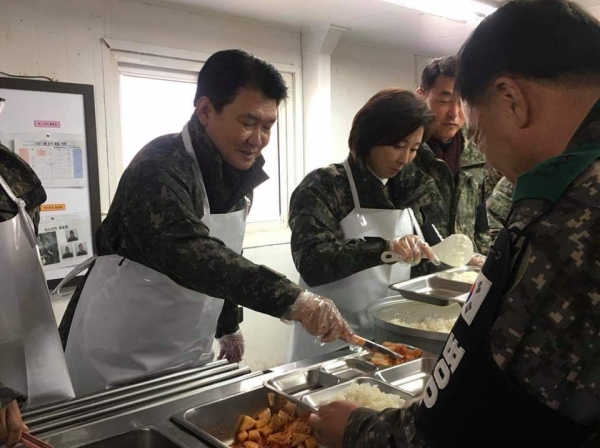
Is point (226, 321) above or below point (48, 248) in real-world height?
below

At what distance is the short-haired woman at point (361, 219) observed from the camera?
2.04 m

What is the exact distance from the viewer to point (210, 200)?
187 centimetres

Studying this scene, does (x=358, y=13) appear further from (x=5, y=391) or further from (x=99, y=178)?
(x=5, y=391)

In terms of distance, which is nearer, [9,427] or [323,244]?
[9,427]

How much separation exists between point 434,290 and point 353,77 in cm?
296

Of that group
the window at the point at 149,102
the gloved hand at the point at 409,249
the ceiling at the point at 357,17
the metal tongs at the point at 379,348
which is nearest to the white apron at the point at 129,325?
the metal tongs at the point at 379,348

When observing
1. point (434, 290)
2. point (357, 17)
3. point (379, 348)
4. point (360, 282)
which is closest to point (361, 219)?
point (360, 282)

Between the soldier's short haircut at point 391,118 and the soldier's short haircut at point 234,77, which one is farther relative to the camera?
the soldier's short haircut at point 391,118

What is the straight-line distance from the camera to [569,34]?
0.77 m

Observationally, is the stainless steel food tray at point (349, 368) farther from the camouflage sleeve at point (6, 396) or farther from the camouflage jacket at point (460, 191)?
the camouflage jacket at point (460, 191)

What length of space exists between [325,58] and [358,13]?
54cm

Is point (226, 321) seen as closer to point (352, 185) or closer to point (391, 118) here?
point (352, 185)

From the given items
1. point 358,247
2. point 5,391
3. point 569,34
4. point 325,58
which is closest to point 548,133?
point 569,34

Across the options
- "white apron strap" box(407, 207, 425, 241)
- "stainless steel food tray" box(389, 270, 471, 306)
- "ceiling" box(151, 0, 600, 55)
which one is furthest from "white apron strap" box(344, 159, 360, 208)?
"ceiling" box(151, 0, 600, 55)
